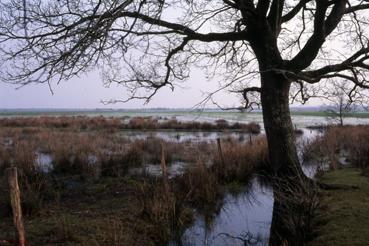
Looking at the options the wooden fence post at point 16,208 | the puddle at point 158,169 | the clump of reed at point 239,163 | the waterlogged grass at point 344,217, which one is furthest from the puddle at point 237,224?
the puddle at point 158,169

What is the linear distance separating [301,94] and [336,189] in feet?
7.59

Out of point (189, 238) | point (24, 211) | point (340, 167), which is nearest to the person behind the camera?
point (189, 238)

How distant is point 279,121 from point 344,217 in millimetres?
2566

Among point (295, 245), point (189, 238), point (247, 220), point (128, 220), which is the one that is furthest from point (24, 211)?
point (295, 245)

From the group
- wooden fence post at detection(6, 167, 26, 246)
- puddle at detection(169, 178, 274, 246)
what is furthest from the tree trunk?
wooden fence post at detection(6, 167, 26, 246)

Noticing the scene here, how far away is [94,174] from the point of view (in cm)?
1320

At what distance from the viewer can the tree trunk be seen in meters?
9.44

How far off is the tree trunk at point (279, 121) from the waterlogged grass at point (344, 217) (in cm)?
95

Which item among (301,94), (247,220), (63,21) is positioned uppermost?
(63,21)

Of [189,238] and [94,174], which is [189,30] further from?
[94,174]

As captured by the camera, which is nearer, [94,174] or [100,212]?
[100,212]

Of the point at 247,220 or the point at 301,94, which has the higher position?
the point at 301,94

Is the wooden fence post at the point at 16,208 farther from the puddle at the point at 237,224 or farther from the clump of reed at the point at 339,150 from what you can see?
the clump of reed at the point at 339,150

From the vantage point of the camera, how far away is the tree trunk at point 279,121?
944cm
